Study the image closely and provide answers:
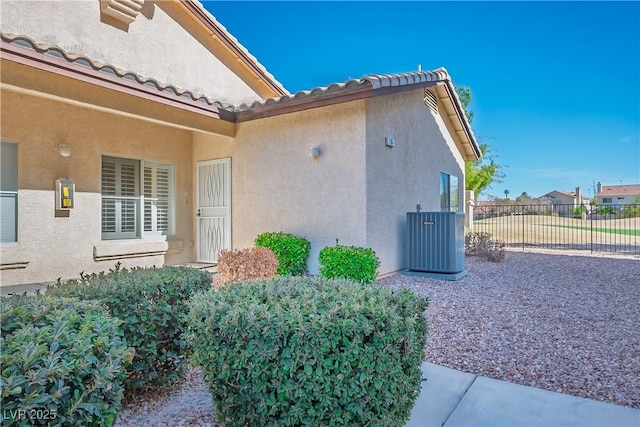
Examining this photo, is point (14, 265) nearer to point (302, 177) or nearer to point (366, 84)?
point (302, 177)

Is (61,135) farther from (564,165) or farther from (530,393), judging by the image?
(564,165)

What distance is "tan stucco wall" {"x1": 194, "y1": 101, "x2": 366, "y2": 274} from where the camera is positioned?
7945mm

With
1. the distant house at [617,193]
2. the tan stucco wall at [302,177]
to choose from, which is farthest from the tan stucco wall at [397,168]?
the distant house at [617,193]

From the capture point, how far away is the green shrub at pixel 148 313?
2916mm

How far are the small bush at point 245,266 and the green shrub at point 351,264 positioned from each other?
45.6 inches

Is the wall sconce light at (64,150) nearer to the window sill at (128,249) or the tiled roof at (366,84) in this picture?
the window sill at (128,249)

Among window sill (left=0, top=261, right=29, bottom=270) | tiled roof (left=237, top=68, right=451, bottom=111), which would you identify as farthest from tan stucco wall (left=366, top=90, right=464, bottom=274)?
window sill (left=0, top=261, right=29, bottom=270)

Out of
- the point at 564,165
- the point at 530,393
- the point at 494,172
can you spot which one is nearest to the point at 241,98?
the point at 530,393

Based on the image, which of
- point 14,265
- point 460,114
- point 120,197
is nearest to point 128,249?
point 120,197

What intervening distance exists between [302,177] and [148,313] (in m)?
5.94

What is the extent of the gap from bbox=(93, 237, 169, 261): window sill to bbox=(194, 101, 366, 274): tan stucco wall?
1.89 meters

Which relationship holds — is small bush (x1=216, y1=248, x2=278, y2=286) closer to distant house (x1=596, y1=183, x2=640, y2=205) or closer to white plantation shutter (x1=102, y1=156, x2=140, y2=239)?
white plantation shutter (x1=102, y1=156, x2=140, y2=239)

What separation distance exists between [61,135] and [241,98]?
5721mm

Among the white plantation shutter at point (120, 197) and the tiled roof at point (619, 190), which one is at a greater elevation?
the tiled roof at point (619, 190)
